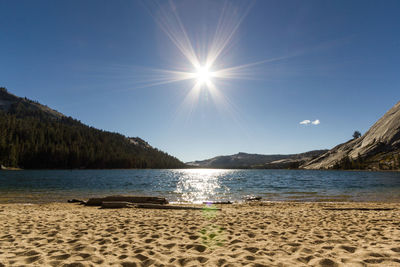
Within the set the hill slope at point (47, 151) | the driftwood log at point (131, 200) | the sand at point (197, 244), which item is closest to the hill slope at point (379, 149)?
the driftwood log at point (131, 200)

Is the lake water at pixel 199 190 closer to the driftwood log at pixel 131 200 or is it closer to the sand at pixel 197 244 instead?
the driftwood log at pixel 131 200

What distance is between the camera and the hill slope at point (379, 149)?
472 ft

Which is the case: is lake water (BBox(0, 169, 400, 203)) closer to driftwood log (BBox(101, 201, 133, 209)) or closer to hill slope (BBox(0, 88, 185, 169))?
driftwood log (BBox(101, 201, 133, 209))

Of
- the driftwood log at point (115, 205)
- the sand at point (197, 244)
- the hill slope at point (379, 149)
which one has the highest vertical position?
the hill slope at point (379, 149)

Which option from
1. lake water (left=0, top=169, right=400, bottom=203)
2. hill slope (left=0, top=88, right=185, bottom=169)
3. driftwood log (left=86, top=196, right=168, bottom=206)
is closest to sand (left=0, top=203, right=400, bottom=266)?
driftwood log (left=86, top=196, right=168, bottom=206)

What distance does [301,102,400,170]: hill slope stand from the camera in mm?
143788

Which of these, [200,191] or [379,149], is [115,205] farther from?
[379,149]

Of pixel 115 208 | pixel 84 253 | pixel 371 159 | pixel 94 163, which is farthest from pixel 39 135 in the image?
pixel 371 159

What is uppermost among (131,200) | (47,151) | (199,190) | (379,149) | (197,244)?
(47,151)

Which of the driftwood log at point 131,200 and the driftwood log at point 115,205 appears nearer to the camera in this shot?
the driftwood log at point 115,205

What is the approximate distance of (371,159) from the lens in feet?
509

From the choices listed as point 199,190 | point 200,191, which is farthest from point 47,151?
point 200,191

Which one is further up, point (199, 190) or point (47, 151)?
point (47, 151)

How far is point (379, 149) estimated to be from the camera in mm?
156750
